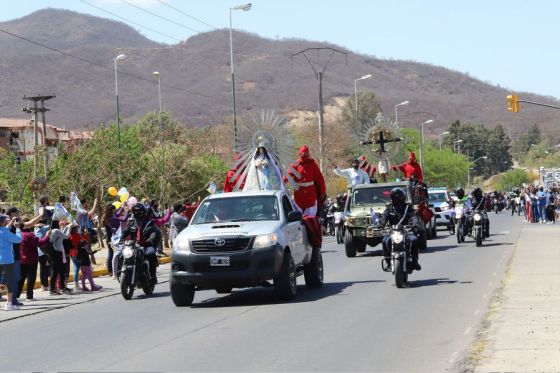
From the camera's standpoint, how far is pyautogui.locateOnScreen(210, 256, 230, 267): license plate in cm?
1714

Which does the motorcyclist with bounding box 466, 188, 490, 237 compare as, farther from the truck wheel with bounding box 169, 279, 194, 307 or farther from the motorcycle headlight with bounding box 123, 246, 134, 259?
the truck wheel with bounding box 169, 279, 194, 307

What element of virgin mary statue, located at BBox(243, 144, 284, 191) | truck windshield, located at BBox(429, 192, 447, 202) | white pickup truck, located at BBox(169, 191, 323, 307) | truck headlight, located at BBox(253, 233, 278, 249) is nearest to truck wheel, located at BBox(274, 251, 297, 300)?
white pickup truck, located at BBox(169, 191, 323, 307)

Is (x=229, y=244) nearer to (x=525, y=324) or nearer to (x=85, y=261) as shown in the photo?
(x=525, y=324)

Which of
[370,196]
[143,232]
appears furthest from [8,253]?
[370,196]

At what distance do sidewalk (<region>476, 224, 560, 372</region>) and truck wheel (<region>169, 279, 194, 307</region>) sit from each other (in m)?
5.09

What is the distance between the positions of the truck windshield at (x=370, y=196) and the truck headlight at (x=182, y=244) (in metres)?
14.3

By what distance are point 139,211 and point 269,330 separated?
22.7 ft

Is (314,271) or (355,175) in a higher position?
(355,175)

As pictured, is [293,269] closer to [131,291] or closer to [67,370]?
[131,291]

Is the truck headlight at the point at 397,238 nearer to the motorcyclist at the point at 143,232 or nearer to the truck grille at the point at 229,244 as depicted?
the truck grille at the point at 229,244

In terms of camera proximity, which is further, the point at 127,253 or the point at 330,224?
the point at 330,224

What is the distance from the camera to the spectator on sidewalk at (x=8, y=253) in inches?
734

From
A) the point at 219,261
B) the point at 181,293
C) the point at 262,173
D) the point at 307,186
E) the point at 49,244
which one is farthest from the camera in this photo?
the point at 262,173

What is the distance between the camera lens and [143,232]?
20312mm
